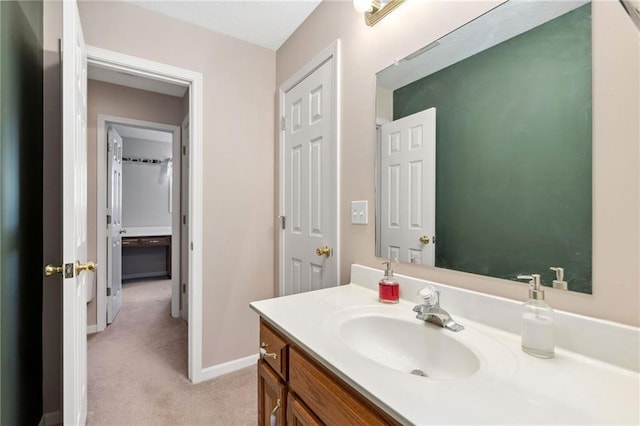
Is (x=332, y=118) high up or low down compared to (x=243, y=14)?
down

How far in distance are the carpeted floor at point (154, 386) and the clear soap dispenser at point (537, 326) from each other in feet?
4.97

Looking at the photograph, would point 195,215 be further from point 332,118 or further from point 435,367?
point 435,367

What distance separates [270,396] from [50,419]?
145cm

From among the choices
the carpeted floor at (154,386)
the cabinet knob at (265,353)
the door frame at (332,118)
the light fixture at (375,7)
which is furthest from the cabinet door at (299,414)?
the light fixture at (375,7)

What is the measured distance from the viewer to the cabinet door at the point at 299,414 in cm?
79

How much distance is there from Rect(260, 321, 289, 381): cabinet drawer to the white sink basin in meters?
0.20

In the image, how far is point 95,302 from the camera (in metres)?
2.87

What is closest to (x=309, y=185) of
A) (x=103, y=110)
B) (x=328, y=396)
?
(x=328, y=396)

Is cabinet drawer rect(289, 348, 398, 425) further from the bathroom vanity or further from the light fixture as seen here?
the light fixture

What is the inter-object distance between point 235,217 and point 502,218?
66.9 inches

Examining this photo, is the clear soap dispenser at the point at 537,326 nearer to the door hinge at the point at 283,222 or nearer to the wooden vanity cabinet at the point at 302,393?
the wooden vanity cabinet at the point at 302,393

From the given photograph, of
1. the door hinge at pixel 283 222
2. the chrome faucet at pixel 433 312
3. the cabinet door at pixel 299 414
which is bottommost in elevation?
the cabinet door at pixel 299 414

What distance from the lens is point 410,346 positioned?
95cm

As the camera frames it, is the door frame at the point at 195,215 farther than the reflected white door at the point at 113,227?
No
